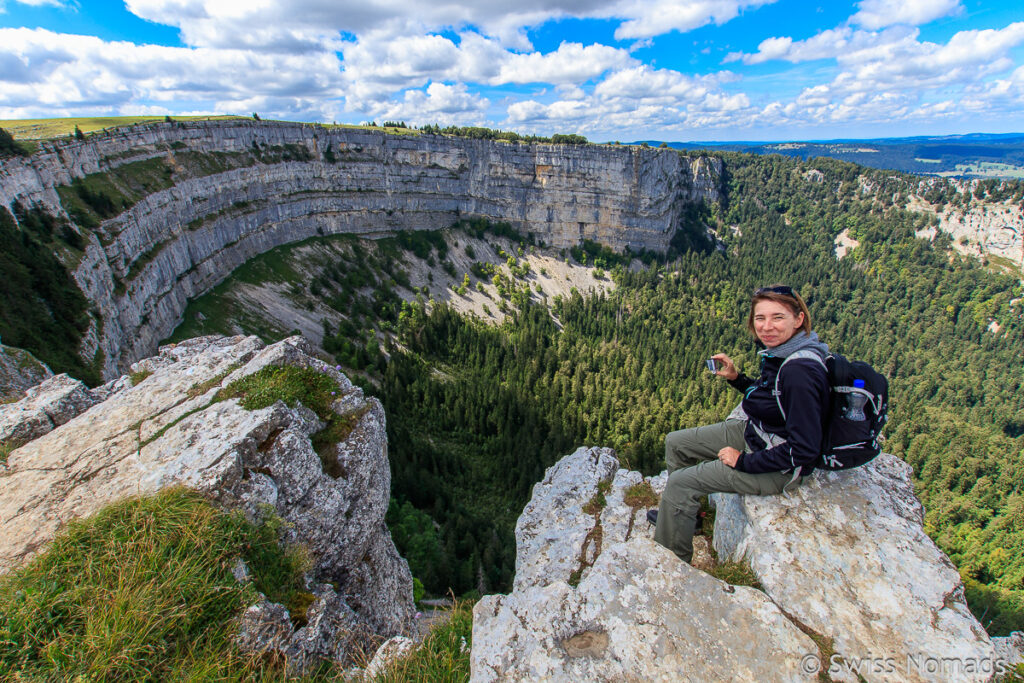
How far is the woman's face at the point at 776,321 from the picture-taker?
21.1ft

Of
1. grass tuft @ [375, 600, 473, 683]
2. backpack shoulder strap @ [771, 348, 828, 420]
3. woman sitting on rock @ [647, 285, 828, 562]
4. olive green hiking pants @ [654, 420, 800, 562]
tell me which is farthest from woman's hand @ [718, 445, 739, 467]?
grass tuft @ [375, 600, 473, 683]

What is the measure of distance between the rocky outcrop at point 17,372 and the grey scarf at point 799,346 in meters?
20.9

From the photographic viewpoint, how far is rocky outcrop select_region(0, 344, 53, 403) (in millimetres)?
14547

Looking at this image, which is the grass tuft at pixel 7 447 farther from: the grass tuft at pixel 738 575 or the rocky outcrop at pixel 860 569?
the rocky outcrop at pixel 860 569

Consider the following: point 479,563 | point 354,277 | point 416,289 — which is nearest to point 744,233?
point 416,289

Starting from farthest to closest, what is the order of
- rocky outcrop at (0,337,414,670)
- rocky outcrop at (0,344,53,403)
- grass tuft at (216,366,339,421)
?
rocky outcrop at (0,344,53,403)
grass tuft at (216,366,339,421)
rocky outcrop at (0,337,414,670)

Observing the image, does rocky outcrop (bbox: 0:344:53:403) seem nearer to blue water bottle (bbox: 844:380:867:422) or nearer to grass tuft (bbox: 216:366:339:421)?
grass tuft (bbox: 216:366:339:421)

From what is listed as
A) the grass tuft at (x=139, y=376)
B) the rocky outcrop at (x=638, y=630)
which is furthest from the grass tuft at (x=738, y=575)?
the grass tuft at (x=139, y=376)

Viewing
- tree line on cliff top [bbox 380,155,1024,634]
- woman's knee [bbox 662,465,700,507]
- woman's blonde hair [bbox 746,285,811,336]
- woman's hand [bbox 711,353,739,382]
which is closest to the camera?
woman's blonde hair [bbox 746,285,811,336]

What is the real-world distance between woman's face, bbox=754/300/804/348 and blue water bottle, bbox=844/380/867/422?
1055 mm

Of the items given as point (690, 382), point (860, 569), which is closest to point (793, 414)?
point (860, 569)

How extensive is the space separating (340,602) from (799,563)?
838cm

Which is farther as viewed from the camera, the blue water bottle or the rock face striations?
the rock face striations

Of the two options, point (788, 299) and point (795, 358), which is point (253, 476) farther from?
point (788, 299)
